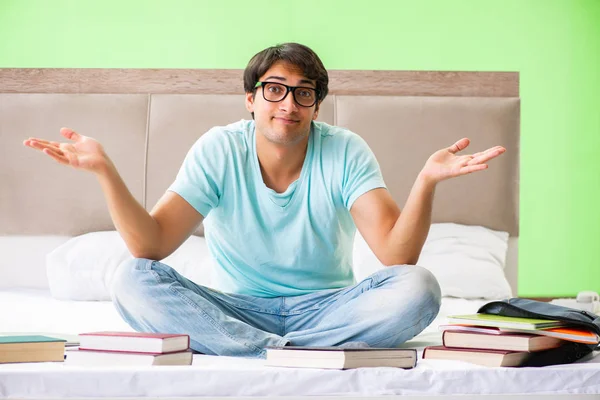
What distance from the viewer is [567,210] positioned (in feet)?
11.9

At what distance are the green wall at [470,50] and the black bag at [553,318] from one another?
1.84 m

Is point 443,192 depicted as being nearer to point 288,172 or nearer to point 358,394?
point 288,172

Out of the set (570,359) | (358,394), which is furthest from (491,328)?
(358,394)

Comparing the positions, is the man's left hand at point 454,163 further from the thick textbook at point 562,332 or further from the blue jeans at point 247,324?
the thick textbook at point 562,332

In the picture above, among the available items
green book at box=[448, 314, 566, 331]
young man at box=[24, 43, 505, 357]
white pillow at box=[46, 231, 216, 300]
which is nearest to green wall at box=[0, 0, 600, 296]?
white pillow at box=[46, 231, 216, 300]

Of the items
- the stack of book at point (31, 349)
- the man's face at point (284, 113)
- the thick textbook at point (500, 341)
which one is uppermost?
the man's face at point (284, 113)

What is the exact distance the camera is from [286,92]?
7.32ft

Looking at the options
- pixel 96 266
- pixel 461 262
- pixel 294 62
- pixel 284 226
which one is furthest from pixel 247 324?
pixel 461 262

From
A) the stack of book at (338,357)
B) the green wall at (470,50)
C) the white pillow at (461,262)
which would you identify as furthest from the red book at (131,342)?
the green wall at (470,50)

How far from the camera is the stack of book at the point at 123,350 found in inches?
63.3

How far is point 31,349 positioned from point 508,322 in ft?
3.23

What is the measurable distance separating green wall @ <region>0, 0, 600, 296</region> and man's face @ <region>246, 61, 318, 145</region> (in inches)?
54.3

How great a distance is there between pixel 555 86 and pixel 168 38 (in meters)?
1.74

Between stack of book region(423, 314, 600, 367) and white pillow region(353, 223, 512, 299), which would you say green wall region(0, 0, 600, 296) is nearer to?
A: white pillow region(353, 223, 512, 299)
